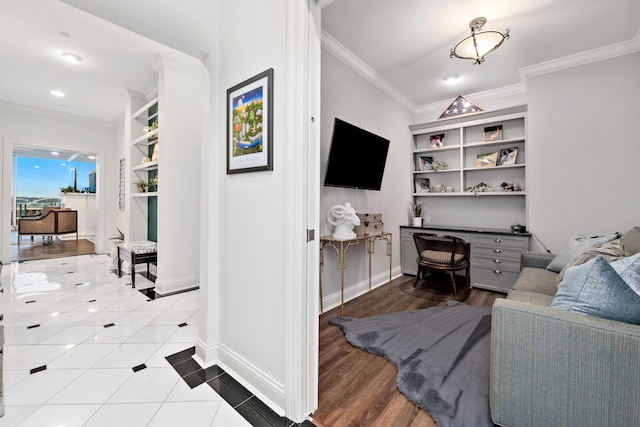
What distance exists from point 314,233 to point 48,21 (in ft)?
12.3

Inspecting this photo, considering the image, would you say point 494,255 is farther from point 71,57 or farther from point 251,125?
point 71,57

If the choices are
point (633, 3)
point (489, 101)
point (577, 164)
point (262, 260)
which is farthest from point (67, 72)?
point (577, 164)

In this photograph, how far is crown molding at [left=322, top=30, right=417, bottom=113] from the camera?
2871 mm

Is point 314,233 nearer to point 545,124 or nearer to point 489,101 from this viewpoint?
point 545,124

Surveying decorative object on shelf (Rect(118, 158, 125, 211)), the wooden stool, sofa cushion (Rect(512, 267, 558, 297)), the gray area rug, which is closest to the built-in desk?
sofa cushion (Rect(512, 267, 558, 297))

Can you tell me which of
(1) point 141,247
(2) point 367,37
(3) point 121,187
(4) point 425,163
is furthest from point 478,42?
(3) point 121,187

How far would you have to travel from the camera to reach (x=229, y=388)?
1.69 metres

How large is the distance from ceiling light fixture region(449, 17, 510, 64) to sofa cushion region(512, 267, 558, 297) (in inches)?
86.2

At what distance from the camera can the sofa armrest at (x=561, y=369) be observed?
1.10 m

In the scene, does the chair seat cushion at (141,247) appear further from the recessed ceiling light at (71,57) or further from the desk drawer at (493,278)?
the desk drawer at (493,278)

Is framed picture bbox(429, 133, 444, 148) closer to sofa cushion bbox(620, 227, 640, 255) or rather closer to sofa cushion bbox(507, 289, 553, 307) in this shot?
sofa cushion bbox(620, 227, 640, 255)

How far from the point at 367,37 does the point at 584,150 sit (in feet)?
9.54

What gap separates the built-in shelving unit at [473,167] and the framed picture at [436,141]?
0.02 m

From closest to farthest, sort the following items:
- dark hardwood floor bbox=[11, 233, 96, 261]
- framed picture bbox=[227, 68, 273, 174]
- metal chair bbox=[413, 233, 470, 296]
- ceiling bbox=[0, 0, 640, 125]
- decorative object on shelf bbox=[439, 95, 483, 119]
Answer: framed picture bbox=[227, 68, 273, 174] → ceiling bbox=[0, 0, 640, 125] → metal chair bbox=[413, 233, 470, 296] → decorative object on shelf bbox=[439, 95, 483, 119] → dark hardwood floor bbox=[11, 233, 96, 261]
